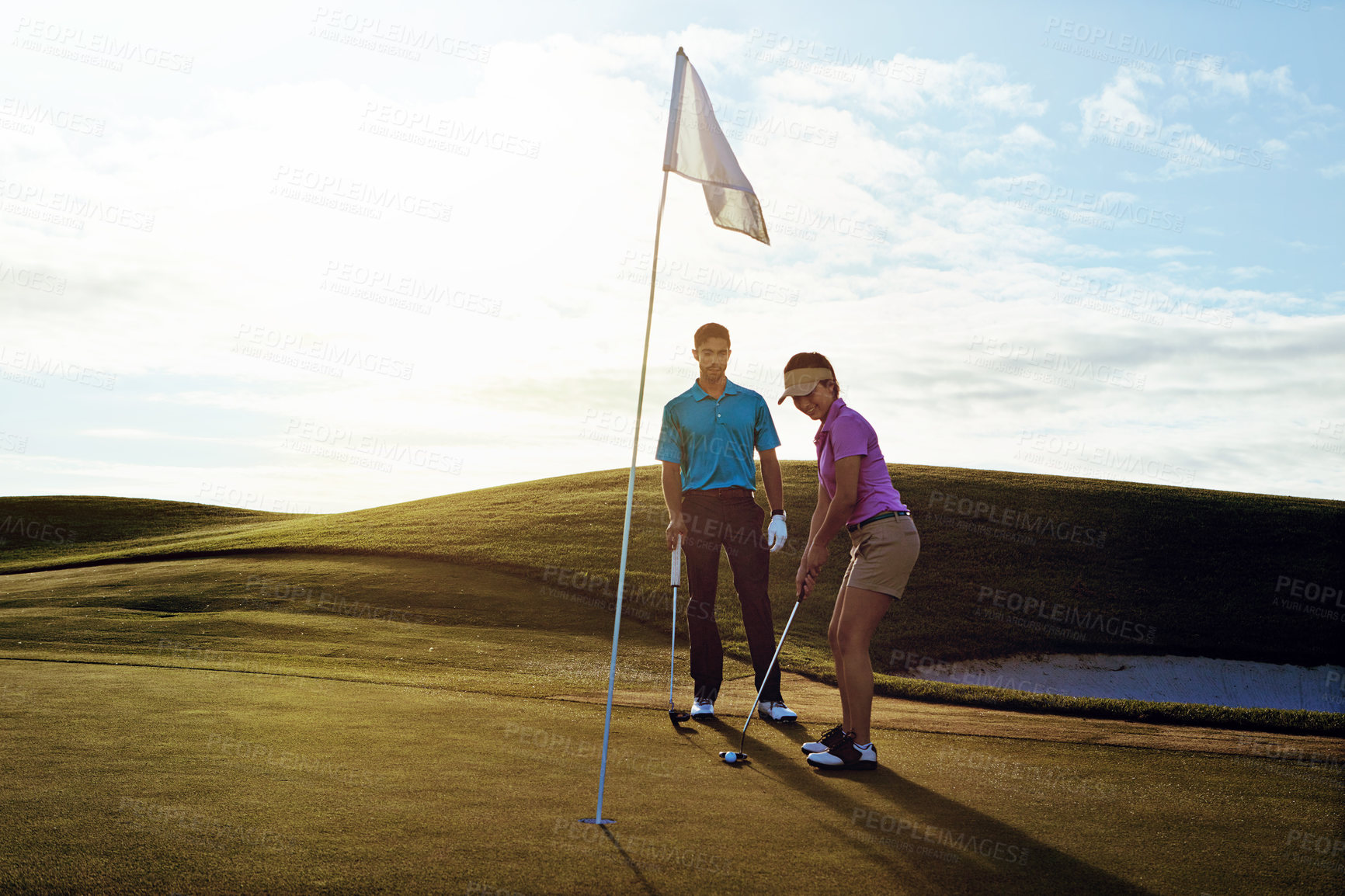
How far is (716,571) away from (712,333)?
2082 millimetres

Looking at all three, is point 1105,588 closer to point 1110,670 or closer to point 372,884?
point 1110,670

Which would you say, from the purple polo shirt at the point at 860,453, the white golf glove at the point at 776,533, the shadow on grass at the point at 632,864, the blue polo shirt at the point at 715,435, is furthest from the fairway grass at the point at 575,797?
the blue polo shirt at the point at 715,435

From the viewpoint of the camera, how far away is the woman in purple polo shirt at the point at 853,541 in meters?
5.72

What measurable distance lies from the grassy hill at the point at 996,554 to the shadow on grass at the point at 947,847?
1356 cm

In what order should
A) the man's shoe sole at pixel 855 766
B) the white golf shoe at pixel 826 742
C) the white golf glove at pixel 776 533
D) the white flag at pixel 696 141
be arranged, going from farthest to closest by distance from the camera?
the white golf glove at pixel 776 533, the white flag at pixel 696 141, the white golf shoe at pixel 826 742, the man's shoe sole at pixel 855 766

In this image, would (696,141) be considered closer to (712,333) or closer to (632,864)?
(712,333)


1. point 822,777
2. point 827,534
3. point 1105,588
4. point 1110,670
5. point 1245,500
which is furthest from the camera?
point 1245,500

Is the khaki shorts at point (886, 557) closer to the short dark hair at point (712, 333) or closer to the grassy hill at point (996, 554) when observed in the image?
the short dark hair at point (712, 333)

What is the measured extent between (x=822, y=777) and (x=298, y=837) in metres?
3.04

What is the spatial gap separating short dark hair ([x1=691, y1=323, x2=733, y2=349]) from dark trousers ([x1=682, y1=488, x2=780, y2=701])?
4.33 ft

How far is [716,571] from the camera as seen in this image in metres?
7.67

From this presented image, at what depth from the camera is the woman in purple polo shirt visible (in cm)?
572

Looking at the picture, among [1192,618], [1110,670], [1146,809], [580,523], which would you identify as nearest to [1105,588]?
[1192,618]

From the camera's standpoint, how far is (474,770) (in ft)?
16.9
